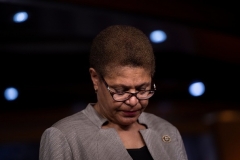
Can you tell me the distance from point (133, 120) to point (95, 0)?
110 centimetres

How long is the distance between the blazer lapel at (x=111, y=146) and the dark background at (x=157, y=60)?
39.6 inches

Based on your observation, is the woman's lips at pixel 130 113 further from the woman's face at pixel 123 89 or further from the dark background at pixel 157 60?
the dark background at pixel 157 60

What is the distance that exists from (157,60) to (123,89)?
4.11 ft

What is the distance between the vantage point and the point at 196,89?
9.37ft

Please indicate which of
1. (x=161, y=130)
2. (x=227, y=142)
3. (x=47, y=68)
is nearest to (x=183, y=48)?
(x=227, y=142)

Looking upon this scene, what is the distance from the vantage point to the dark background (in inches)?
99.3

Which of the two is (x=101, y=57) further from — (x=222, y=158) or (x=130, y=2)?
(x=222, y=158)

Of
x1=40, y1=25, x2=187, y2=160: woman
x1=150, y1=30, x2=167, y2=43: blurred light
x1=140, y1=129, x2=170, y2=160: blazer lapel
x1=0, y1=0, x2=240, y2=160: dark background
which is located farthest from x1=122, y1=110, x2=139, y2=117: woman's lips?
x1=150, y1=30, x2=167, y2=43: blurred light

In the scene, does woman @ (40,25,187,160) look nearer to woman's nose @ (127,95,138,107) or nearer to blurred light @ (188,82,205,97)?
woman's nose @ (127,95,138,107)

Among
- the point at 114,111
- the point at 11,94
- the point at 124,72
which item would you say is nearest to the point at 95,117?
the point at 114,111

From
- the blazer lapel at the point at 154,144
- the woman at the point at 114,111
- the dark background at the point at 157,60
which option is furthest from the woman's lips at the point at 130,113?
the dark background at the point at 157,60

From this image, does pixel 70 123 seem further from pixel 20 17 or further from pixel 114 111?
pixel 20 17

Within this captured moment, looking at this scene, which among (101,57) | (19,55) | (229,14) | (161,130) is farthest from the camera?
(229,14)

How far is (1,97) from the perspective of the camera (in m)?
2.52
